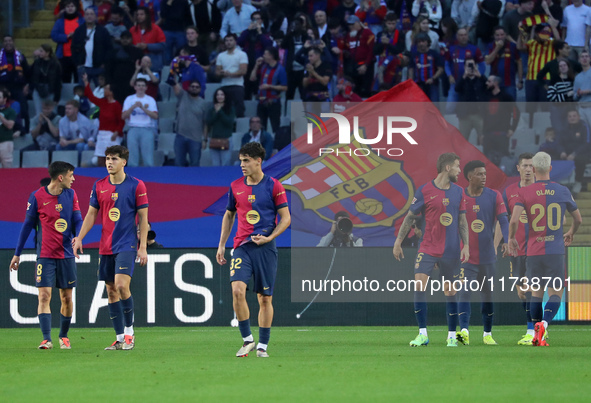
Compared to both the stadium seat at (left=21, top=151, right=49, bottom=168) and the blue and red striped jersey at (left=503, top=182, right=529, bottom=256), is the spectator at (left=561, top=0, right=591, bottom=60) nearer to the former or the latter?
the blue and red striped jersey at (left=503, top=182, right=529, bottom=256)

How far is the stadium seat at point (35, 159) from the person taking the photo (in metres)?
21.2

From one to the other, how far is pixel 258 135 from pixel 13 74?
6.03 meters

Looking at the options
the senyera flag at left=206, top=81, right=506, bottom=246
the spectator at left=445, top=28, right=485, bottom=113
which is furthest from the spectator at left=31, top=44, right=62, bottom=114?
the spectator at left=445, top=28, right=485, bottom=113

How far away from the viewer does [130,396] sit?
7.45m

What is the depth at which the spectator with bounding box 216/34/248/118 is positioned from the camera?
70.4ft

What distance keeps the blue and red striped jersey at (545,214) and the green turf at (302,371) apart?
121cm

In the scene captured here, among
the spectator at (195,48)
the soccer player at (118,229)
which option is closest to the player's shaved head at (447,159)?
the soccer player at (118,229)

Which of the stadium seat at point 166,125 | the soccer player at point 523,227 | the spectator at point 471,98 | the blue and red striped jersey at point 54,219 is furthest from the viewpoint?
the stadium seat at point 166,125

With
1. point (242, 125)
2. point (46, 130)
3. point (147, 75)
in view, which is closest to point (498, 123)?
point (242, 125)

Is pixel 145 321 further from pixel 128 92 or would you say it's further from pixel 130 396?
pixel 130 396

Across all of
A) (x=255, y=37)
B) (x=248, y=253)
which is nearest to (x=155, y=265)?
(x=248, y=253)

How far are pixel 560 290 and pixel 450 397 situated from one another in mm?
4909

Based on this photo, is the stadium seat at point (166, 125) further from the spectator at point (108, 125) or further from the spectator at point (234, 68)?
the spectator at point (234, 68)

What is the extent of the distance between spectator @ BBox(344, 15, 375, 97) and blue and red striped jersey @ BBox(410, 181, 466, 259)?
9.89m
